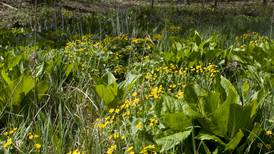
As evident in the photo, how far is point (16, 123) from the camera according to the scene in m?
2.78

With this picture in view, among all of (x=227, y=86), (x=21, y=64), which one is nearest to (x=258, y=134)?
(x=227, y=86)

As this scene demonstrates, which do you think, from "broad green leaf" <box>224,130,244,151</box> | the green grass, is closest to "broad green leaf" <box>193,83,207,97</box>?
the green grass

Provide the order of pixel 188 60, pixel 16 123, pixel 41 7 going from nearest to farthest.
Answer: pixel 16 123
pixel 188 60
pixel 41 7

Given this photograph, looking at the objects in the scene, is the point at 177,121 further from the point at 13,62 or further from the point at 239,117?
the point at 13,62

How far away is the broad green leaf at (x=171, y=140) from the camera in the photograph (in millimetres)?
2119

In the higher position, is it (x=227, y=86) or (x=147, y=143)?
(x=227, y=86)

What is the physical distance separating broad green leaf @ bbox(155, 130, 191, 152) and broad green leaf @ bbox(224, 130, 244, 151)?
200 millimetres

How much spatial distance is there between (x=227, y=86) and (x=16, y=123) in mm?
1359

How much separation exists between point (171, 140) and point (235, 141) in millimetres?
312

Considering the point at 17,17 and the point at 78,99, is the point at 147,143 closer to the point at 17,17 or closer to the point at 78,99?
the point at 78,99

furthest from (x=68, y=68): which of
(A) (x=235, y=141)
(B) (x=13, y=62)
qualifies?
(A) (x=235, y=141)

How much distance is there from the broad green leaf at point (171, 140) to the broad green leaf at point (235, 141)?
0.20m

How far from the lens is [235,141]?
2074 mm

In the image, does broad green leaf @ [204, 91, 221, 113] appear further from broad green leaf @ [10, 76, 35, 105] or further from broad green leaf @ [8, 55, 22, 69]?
broad green leaf @ [8, 55, 22, 69]
